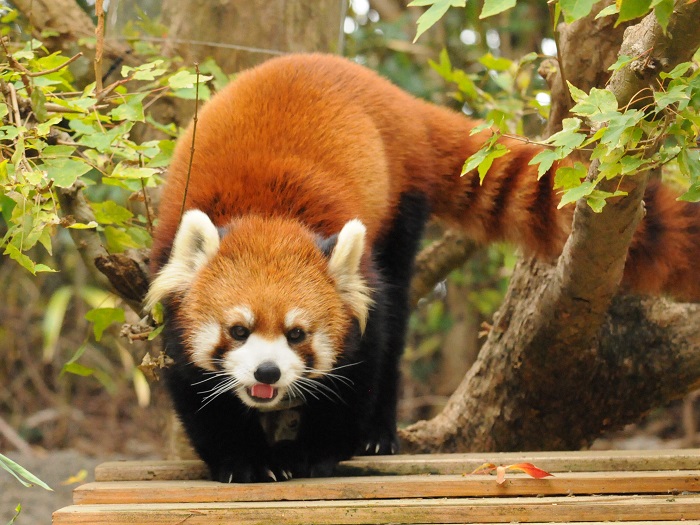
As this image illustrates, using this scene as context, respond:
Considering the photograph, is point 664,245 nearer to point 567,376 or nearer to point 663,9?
point 567,376

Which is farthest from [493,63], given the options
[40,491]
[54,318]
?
[54,318]

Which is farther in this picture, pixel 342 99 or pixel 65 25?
A: pixel 65 25

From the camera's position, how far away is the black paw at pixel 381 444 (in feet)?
11.7

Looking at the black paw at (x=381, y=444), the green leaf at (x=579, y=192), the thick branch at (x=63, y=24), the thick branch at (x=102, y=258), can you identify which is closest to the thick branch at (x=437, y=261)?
the black paw at (x=381, y=444)

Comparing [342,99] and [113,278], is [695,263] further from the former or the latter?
[113,278]

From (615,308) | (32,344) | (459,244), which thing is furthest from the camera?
(32,344)

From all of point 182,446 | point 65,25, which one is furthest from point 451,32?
point 182,446

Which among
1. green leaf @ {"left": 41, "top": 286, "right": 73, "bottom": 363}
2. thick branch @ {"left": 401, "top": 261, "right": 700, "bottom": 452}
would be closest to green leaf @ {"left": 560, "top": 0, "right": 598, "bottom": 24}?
thick branch @ {"left": 401, "top": 261, "right": 700, "bottom": 452}

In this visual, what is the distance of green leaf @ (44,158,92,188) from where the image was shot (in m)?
2.67

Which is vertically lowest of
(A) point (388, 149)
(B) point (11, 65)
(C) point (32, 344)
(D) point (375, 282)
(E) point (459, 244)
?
(C) point (32, 344)

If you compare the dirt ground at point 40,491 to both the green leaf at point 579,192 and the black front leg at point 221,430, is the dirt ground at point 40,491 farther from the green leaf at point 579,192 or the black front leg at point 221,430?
the green leaf at point 579,192

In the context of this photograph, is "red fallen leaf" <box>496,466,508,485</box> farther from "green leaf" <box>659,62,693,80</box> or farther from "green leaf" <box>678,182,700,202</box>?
"green leaf" <box>659,62,693,80</box>

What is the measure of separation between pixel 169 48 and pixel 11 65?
155 centimetres

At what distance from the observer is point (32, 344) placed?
821 centimetres
